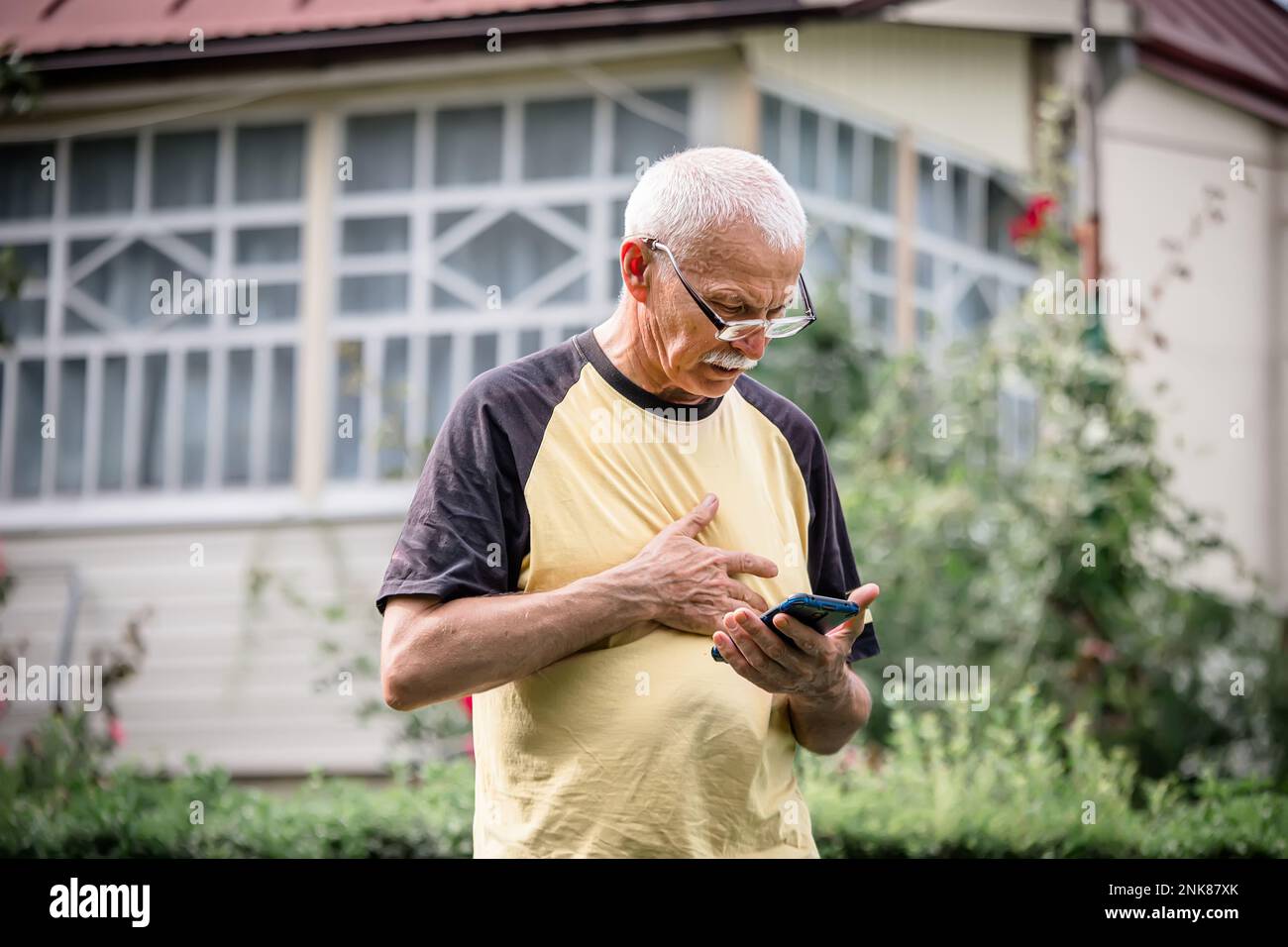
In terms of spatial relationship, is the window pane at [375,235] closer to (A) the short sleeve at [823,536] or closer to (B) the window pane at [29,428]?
(B) the window pane at [29,428]

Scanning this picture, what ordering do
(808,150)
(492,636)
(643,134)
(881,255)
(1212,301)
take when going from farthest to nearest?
(1212,301) < (881,255) < (808,150) < (643,134) < (492,636)

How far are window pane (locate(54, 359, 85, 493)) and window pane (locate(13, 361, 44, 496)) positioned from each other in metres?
0.09

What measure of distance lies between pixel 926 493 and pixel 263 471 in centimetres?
371

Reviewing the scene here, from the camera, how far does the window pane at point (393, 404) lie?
25.8 ft

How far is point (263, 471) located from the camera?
8289 mm

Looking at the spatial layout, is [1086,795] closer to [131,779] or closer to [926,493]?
[926,493]

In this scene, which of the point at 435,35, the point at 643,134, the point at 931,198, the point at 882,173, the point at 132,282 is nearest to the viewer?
the point at 435,35

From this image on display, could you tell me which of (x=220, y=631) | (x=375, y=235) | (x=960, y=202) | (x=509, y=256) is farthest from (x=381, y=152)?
(x=960, y=202)

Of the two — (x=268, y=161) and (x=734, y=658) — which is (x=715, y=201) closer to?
(x=734, y=658)

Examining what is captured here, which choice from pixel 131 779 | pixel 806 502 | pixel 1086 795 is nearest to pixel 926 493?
pixel 1086 795

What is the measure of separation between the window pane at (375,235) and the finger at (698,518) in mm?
6100

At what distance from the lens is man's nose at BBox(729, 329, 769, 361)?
244cm

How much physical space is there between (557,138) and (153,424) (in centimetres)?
268

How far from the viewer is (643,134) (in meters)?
8.03
